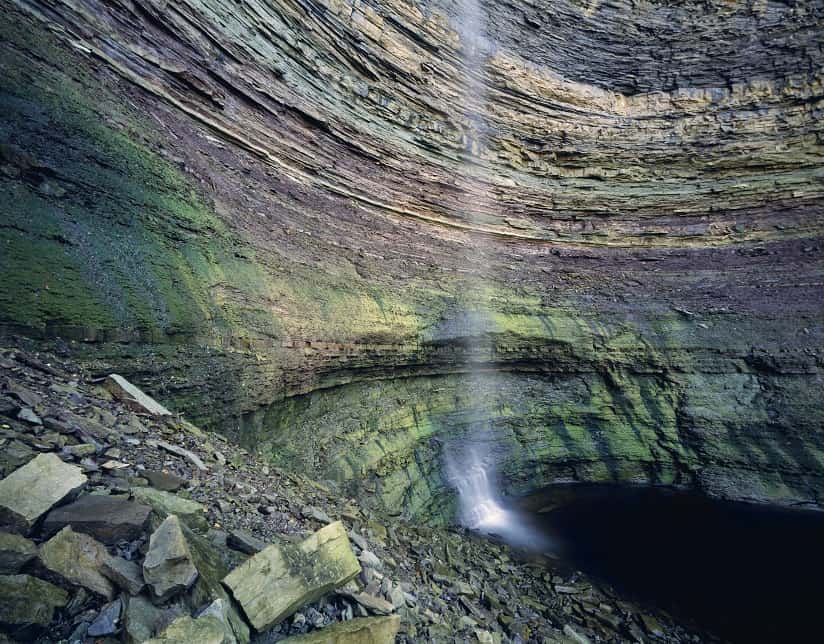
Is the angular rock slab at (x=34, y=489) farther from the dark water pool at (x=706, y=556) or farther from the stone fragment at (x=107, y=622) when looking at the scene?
the dark water pool at (x=706, y=556)

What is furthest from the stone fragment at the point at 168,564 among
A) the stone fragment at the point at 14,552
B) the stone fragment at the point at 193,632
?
the stone fragment at the point at 14,552

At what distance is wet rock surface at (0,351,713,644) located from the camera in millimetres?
1732

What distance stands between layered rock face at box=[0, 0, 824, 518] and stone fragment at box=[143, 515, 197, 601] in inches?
128

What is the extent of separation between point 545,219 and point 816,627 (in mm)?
11425

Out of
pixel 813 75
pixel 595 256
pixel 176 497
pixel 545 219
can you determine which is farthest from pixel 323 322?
pixel 813 75

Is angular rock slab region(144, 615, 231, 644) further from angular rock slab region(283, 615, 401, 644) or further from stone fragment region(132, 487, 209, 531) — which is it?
stone fragment region(132, 487, 209, 531)

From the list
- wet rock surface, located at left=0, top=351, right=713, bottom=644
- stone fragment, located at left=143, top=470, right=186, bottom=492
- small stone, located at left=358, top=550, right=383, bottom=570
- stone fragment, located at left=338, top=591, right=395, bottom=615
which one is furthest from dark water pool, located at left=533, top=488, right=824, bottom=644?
stone fragment, located at left=143, top=470, right=186, bottom=492

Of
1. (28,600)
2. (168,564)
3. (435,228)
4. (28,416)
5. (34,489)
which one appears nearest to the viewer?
(28,600)

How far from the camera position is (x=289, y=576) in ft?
7.90

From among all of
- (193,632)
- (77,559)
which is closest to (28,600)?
(77,559)

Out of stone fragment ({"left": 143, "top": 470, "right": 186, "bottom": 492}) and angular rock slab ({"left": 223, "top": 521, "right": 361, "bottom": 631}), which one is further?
stone fragment ({"left": 143, "top": 470, "right": 186, "bottom": 492})

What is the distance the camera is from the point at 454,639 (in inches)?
133

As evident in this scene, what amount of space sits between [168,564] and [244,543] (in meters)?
0.85

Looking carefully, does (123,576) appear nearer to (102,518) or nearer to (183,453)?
(102,518)
